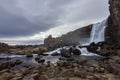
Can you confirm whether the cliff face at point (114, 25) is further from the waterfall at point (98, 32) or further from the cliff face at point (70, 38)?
the cliff face at point (70, 38)

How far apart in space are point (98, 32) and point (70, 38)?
2289cm

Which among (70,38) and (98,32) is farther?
(70,38)

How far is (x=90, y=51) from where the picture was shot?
64500 millimetres

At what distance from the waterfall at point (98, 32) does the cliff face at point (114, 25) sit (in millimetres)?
2176

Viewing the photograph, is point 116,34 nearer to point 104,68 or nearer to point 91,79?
point 104,68

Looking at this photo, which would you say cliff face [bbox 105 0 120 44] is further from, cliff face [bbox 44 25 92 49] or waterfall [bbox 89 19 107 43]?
cliff face [bbox 44 25 92 49]

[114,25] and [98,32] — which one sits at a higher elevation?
[114,25]

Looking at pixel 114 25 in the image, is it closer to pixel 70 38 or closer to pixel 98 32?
pixel 98 32

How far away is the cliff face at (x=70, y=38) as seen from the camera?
9300 cm

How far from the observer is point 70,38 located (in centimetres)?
10088

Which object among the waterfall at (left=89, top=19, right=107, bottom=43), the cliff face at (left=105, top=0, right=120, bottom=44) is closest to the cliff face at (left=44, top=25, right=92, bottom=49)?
the waterfall at (left=89, top=19, right=107, bottom=43)

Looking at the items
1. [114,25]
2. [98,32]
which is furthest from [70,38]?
[114,25]

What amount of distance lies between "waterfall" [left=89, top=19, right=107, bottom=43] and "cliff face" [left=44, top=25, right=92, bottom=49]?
15.7 feet

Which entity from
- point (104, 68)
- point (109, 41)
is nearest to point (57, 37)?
point (109, 41)
